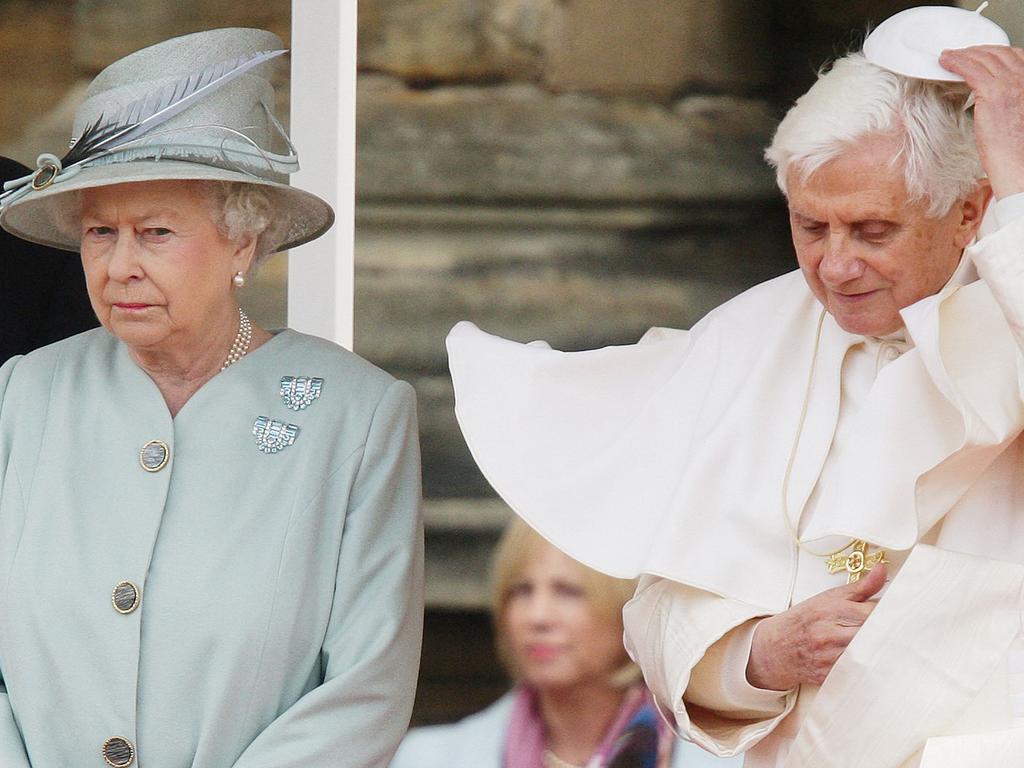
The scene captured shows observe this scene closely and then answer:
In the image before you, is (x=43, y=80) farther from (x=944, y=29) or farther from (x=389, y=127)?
(x=944, y=29)

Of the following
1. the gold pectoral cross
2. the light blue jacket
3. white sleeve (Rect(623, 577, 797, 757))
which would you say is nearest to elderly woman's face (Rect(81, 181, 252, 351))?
white sleeve (Rect(623, 577, 797, 757))

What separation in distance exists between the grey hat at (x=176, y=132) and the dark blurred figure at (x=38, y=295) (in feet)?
1.28

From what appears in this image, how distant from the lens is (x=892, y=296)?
2584 mm

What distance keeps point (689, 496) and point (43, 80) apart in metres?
2.96

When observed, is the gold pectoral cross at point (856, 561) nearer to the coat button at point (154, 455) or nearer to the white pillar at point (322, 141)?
the coat button at point (154, 455)

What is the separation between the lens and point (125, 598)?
2879mm

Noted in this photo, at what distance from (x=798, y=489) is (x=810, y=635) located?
0.27 meters

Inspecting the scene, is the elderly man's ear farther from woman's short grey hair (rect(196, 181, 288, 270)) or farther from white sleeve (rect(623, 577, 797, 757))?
woman's short grey hair (rect(196, 181, 288, 270))

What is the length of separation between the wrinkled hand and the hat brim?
1.25 meters

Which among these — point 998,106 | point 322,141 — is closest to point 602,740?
point 322,141

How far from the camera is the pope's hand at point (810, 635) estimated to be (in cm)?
251

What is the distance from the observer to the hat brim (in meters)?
2.94

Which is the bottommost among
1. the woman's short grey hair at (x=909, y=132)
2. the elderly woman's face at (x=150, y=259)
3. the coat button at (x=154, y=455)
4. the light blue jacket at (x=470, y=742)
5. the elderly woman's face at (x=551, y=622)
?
the light blue jacket at (x=470, y=742)

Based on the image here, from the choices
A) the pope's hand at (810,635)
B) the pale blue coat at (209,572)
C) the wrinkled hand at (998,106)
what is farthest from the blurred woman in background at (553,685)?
the wrinkled hand at (998,106)
